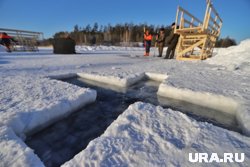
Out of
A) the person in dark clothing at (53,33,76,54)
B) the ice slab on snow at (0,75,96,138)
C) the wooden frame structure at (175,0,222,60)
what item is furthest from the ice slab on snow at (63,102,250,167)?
the person in dark clothing at (53,33,76,54)

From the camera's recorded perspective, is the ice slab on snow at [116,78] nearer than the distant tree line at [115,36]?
Yes

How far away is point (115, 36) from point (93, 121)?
3334 cm

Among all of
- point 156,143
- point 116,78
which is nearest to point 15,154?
point 156,143

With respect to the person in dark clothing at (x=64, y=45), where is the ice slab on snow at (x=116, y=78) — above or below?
below

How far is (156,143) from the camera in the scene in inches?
43.3

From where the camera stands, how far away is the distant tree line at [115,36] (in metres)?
24.6

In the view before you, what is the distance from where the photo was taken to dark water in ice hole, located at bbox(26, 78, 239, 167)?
1.23 m

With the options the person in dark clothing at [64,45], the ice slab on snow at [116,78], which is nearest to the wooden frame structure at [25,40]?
the person in dark clothing at [64,45]

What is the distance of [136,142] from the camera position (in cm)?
111

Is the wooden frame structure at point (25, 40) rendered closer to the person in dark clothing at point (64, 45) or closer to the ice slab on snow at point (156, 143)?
the person in dark clothing at point (64, 45)

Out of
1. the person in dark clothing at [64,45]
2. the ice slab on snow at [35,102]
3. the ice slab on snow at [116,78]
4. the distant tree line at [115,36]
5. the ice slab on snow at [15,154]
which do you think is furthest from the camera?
the distant tree line at [115,36]

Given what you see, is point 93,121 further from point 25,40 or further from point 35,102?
point 25,40

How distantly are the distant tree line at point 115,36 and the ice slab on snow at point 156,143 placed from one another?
12.1 m

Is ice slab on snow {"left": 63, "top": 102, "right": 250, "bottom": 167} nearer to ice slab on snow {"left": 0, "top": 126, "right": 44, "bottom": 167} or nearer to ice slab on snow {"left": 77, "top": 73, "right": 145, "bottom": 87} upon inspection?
ice slab on snow {"left": 0, "top": 126, "right": 44, "bottom": 167}
